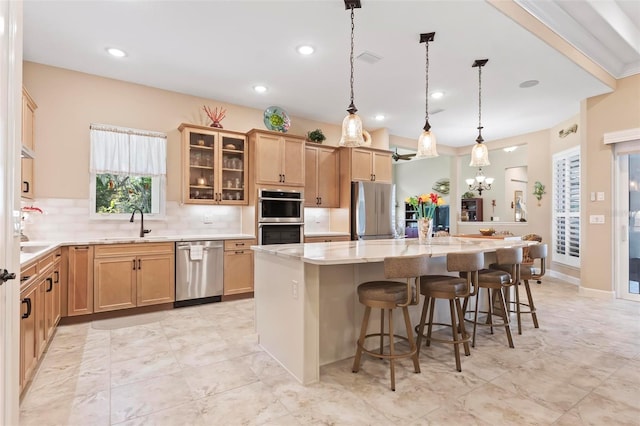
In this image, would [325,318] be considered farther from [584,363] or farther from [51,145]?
[51,145]

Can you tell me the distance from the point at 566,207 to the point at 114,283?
7230mm

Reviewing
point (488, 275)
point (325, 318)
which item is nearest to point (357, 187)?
point (488, 275)

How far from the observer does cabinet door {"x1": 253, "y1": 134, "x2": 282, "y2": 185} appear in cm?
472

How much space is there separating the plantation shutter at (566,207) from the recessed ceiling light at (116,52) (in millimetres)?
6873

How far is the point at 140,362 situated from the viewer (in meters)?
2.56

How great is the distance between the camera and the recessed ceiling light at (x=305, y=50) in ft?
11.1

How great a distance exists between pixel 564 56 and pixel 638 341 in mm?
2962

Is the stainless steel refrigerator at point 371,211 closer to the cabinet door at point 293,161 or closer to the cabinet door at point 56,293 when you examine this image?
the cabinet door at point 293,161

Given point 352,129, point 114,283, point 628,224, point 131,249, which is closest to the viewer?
point 352,129

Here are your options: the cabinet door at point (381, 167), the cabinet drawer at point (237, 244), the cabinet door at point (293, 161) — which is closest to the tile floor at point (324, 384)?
the cabinet drawer at point (237, 244)

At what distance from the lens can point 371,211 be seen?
5.70 meters

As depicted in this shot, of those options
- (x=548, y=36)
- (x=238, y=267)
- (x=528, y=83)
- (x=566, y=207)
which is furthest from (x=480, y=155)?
(x=566, y=207)

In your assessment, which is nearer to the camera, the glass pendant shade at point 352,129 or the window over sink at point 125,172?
the glass pendant shade at point 352,129

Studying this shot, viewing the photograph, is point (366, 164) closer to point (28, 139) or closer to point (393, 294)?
point (393, 294)
